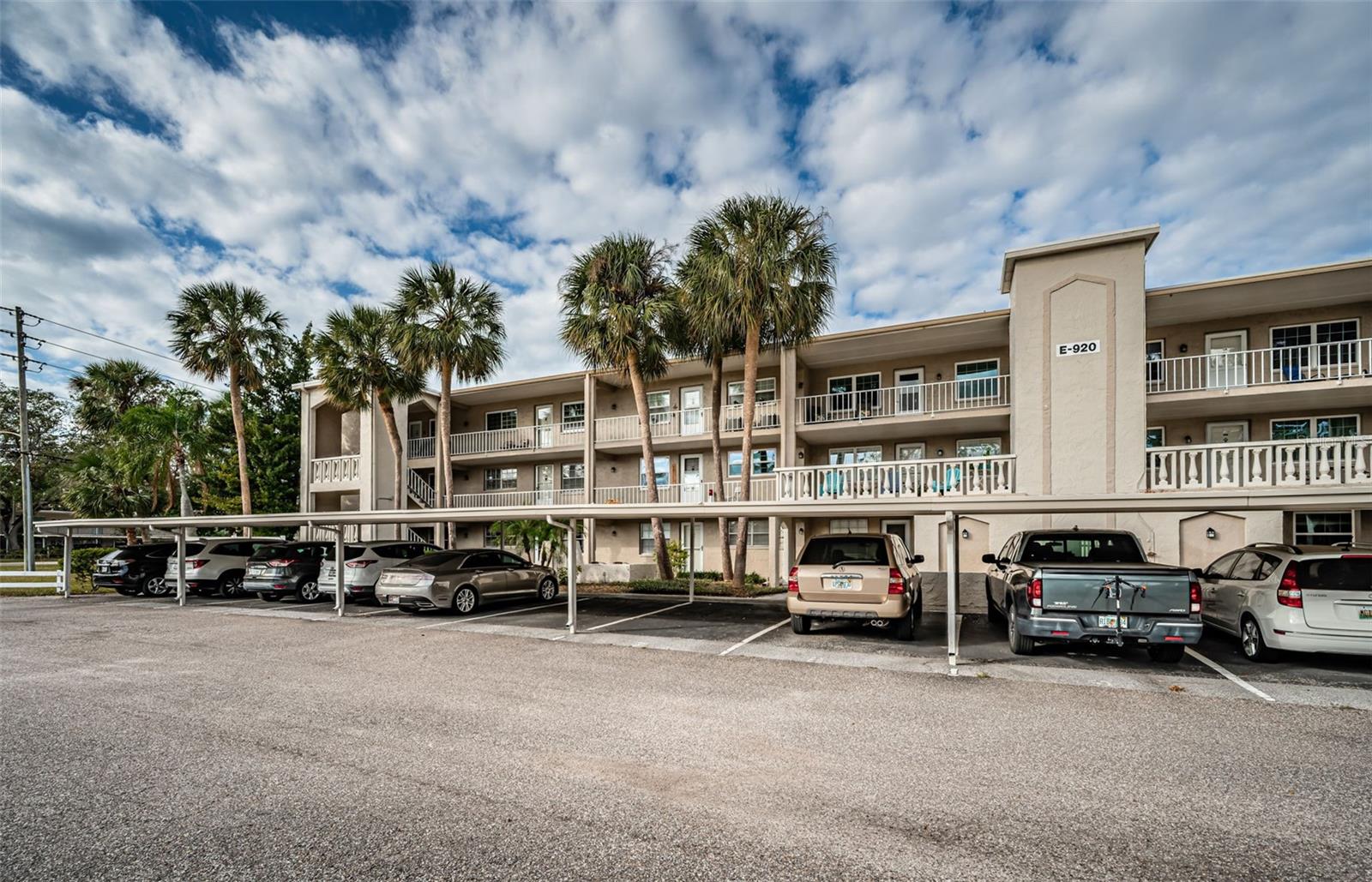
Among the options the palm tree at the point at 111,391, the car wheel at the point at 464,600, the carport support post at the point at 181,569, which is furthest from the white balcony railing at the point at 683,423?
the palm tree at the point at 111,391

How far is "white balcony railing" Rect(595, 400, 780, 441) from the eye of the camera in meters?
21.4

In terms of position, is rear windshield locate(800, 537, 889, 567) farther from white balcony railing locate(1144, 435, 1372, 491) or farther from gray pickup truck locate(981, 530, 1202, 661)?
white balcony railing locate(1144, 435, 1372, 491)

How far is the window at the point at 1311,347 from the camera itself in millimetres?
15413

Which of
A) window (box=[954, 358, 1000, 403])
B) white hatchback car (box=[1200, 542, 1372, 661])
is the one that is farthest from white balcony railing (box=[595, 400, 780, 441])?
white hatchback car (box=[1200, 542, 1372, 661])

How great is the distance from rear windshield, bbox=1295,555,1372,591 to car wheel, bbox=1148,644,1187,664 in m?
1.53

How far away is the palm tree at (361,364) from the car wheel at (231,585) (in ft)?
19.5

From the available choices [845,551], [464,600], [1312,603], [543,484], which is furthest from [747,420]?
[1312,603]

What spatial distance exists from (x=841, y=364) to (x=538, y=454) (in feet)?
37.4

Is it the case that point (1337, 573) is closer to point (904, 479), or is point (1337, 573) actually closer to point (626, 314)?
point (904, 479)

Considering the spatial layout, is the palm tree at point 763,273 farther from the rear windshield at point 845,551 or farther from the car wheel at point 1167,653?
the car wheel at point 1167,653

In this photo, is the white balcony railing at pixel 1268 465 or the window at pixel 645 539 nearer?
the white balcony railing at pixel 1268 465

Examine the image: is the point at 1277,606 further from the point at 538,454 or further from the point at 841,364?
the point at 538,454

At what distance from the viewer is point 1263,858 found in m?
3.61

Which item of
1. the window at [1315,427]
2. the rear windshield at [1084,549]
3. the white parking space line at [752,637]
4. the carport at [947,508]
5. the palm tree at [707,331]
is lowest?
the white parking space line at [752,637]
